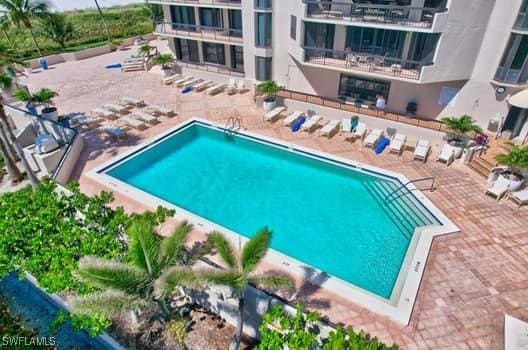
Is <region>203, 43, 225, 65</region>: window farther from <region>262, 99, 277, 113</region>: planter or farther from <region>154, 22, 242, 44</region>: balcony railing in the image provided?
<region>262, 99, 277, 113</region>: planter

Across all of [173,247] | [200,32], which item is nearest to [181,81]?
[200,32]

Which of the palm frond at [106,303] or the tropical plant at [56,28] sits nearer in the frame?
the palm frond at [106,303]

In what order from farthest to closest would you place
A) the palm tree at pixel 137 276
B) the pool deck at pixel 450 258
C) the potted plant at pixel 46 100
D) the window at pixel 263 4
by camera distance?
the window at pixel 263 4 → the potted plant at pixel 46 100 → the pool deck at pixel 450 258 → the palm tree at pixel 137 276

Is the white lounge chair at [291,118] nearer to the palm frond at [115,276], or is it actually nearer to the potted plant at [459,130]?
the potted plant at [459,130]

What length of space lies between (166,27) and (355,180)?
24822 mm

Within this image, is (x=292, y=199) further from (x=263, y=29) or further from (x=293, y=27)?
(x=263, y=29)

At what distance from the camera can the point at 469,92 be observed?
19172mm

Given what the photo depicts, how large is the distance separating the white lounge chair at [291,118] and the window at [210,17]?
1295cm

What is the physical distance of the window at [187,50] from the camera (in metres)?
31.2

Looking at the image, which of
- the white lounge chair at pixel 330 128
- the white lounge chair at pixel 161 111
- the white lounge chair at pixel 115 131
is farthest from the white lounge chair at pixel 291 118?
the white lounge chair at pixel 115 131

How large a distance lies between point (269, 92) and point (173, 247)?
16635 millimetres

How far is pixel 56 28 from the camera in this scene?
3744cm

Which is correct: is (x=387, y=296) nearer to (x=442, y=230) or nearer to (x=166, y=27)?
(x=442, y=230)

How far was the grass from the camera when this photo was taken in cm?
3872
